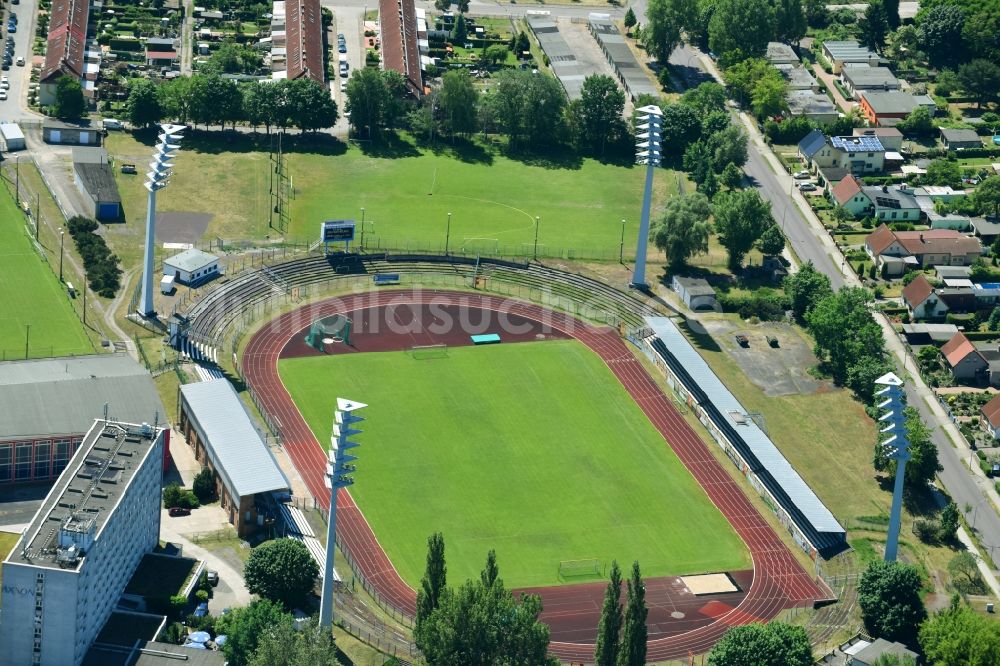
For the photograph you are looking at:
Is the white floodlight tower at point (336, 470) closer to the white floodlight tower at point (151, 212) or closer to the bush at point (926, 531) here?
the white floodlight tower at point (151, 212)

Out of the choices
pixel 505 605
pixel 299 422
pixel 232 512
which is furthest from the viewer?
pixel 299 422

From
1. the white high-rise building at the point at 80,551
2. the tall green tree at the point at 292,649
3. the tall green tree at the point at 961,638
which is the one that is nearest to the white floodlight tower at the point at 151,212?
the white high-rise building at the point at 80,551

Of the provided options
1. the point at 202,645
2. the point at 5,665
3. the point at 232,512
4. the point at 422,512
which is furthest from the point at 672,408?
the point at 5,665

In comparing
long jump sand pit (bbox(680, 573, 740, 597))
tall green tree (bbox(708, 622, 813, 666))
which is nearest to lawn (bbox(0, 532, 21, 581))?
long jump sand pit (bbox(680, 573, 740, 597))

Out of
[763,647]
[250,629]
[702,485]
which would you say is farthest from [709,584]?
[250,629]

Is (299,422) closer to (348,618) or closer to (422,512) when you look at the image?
(422,512)

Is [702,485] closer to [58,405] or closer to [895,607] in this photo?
[895,607]
